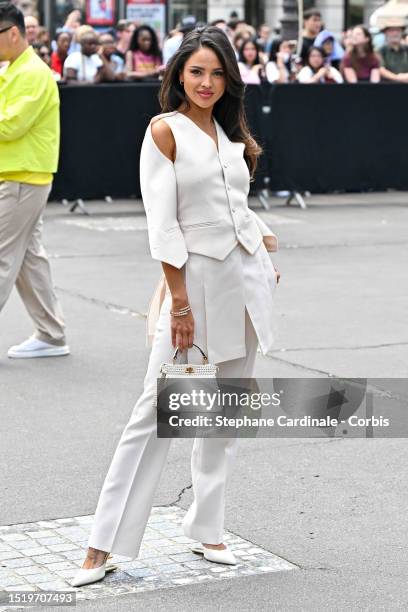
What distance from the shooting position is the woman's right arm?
460 cm

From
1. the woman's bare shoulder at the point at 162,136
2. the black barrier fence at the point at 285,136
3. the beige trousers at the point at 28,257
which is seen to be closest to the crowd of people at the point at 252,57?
the black barrier fence at the point at 285,136

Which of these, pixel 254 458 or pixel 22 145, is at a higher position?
pixel 22 145

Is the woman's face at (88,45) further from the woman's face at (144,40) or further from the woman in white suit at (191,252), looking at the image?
the woman in white suit at (191,252)

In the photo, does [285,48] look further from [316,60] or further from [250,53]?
[250,53]

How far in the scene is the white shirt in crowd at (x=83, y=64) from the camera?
17.2 m

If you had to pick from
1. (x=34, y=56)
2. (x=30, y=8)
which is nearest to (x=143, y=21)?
(x=30, y=8)

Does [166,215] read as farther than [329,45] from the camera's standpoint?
No

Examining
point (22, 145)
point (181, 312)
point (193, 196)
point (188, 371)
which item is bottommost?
point (188, 371)

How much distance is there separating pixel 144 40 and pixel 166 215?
14.0 metres

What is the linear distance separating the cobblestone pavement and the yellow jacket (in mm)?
3247

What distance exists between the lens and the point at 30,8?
26156mm

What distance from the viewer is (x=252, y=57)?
17.6m

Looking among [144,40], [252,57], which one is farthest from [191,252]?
[144,40]

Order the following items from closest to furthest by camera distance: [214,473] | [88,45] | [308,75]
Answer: [214,473], [88,45], [308,75]
